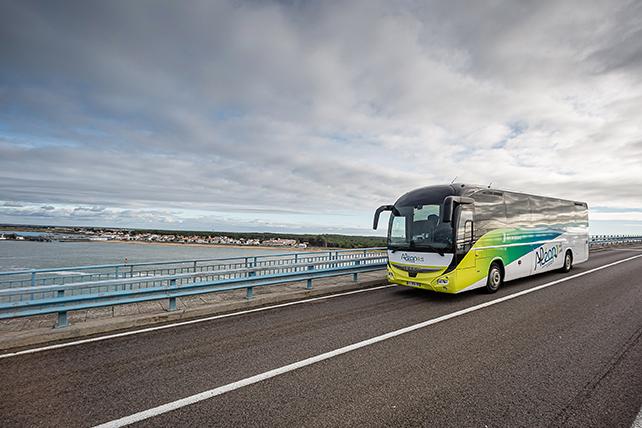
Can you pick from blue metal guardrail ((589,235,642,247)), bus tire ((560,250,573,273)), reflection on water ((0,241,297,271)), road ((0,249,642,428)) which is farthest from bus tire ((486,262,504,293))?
blue metal guardrail ((589,235,642,247))

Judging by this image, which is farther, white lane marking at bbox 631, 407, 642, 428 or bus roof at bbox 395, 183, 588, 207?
bus roof at bbox 395, 183, 588, 207

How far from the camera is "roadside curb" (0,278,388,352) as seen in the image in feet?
16.7

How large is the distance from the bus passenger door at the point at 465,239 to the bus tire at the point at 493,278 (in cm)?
109

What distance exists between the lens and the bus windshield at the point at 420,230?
26.3 feet

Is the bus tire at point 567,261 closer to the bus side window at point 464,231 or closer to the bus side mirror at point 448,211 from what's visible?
the bus side window at point 464,231

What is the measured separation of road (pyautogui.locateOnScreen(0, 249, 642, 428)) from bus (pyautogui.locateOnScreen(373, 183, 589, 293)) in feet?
4.99

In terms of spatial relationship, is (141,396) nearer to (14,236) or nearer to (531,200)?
(531,200)

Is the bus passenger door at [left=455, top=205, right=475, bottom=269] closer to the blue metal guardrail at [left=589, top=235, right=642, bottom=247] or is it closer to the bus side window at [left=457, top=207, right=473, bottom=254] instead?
the bus side window at [left=457, top=207, right=473, bottom=254]

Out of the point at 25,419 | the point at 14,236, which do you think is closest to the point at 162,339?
the point at 25,419

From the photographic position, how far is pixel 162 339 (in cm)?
538

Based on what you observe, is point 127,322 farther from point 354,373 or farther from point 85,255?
point 85,255

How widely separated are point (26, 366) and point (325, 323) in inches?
175

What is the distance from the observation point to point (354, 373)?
4039 mm

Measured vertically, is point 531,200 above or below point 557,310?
above
